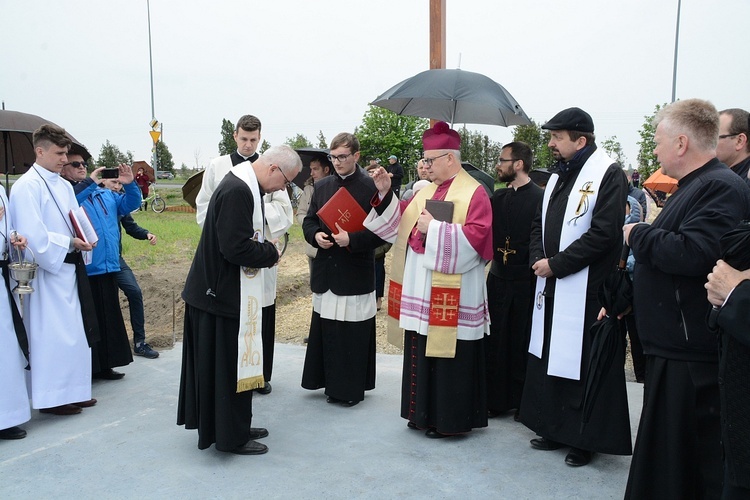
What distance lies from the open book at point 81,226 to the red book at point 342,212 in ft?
6.12

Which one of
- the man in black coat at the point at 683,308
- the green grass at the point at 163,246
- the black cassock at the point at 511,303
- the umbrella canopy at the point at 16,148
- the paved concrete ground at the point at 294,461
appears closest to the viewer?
the man in black coat at the point at 683,308

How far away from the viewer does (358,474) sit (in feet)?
12.4

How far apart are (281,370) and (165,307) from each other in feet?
12.8

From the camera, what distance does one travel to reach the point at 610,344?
356cm

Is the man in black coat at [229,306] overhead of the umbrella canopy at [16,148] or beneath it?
beneath

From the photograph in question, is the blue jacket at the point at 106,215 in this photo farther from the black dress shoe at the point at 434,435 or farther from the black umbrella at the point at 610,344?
the black umbrella at the point at 610,344

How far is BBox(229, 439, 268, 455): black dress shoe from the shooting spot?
404 cm

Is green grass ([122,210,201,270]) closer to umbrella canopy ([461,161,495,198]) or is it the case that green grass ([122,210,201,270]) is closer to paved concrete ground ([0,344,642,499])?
paved concrete ground ([0,344,642,499])

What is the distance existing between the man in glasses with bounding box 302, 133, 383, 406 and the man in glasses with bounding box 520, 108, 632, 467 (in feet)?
4.71

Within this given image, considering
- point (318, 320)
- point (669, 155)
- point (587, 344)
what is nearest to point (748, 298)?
point (669, 155)

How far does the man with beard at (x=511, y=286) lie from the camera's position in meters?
4.78

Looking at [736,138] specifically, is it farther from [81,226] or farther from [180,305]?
[180,305]

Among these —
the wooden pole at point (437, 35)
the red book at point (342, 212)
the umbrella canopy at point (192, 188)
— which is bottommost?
the red book at point (342, 212)

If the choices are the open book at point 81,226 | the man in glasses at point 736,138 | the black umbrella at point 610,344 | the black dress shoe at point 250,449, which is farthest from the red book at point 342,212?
the man in glasses at point 736,138
